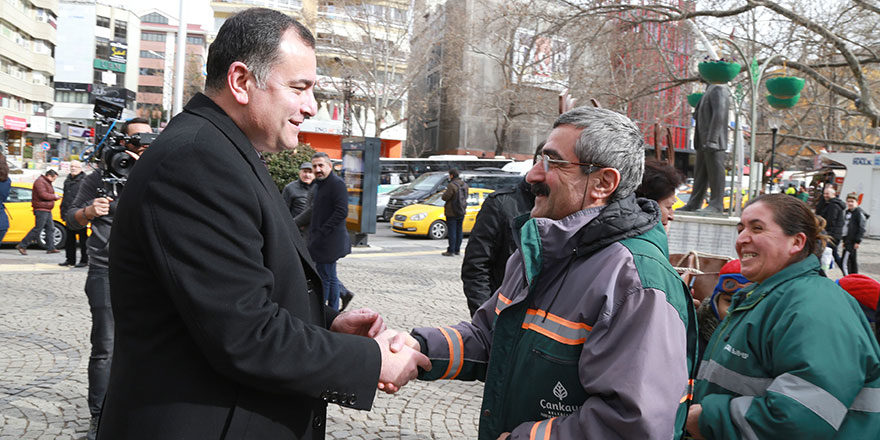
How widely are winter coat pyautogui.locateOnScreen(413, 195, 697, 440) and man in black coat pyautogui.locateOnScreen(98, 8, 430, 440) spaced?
40 centimetres

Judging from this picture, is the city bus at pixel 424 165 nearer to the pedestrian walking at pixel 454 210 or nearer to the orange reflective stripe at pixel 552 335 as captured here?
the pedestrian walking at pixel 454 210

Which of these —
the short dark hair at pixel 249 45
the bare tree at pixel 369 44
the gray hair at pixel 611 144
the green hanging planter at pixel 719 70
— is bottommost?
the gray hair at pixel 611 144

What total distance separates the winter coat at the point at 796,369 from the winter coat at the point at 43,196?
44.1 ft

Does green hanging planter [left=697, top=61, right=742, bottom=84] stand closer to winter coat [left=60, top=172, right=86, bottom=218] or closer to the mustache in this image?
the mustache

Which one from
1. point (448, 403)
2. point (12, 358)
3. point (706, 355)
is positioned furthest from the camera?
point (12, 358)

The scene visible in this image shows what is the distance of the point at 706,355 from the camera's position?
274 cm

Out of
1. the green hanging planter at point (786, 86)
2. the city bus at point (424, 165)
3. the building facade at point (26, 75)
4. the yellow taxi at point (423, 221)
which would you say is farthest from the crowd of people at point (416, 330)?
the building facade at point (26, 75)

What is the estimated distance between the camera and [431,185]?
24.0 metres

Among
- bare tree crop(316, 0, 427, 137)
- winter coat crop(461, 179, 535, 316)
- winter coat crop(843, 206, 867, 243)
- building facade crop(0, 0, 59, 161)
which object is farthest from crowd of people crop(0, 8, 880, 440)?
building facade crop(0, 0, 59, 161)

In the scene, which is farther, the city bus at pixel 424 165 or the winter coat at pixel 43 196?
the city bus at pixel 424 165

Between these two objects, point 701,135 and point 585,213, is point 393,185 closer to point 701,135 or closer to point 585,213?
point 701,135

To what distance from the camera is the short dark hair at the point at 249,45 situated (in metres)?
1.87

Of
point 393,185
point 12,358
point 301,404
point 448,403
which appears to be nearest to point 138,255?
point 301,404

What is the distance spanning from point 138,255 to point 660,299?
1307 millimetres
